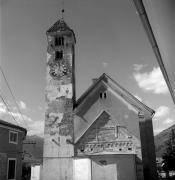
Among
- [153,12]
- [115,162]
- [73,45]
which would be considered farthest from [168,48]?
[73,45]

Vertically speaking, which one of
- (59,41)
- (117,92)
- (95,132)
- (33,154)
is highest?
A: (59,41)

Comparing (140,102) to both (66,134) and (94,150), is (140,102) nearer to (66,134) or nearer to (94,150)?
(94,150)

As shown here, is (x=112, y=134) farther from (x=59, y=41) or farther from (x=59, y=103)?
(x=59, y=41)

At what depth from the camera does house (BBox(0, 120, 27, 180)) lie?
26378 mm

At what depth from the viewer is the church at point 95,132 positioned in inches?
1095

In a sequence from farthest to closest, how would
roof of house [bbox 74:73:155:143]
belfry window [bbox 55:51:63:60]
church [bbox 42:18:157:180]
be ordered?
belfry window [bbox 55:51:63:60]
roof of house [bbox 74:73:155:143]
church [bbox 42:18:157:180]

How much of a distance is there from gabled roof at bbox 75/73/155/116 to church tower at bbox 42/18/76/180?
1576mm

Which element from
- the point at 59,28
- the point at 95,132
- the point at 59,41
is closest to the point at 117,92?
the point at 95,132

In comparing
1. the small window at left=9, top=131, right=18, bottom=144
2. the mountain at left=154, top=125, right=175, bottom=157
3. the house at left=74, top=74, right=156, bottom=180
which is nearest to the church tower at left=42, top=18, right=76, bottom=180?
the house at left=74, top=74, right=156, bottom=180

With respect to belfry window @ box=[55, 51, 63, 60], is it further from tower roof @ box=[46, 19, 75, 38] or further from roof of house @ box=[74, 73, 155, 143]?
roof of house @ box=[74, 73, 155, 143]

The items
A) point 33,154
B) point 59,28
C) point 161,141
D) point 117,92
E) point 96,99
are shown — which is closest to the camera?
point 117,92

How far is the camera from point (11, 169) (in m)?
27.5

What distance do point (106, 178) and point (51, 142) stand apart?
815 centimetres

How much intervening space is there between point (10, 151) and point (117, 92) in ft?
47.0
